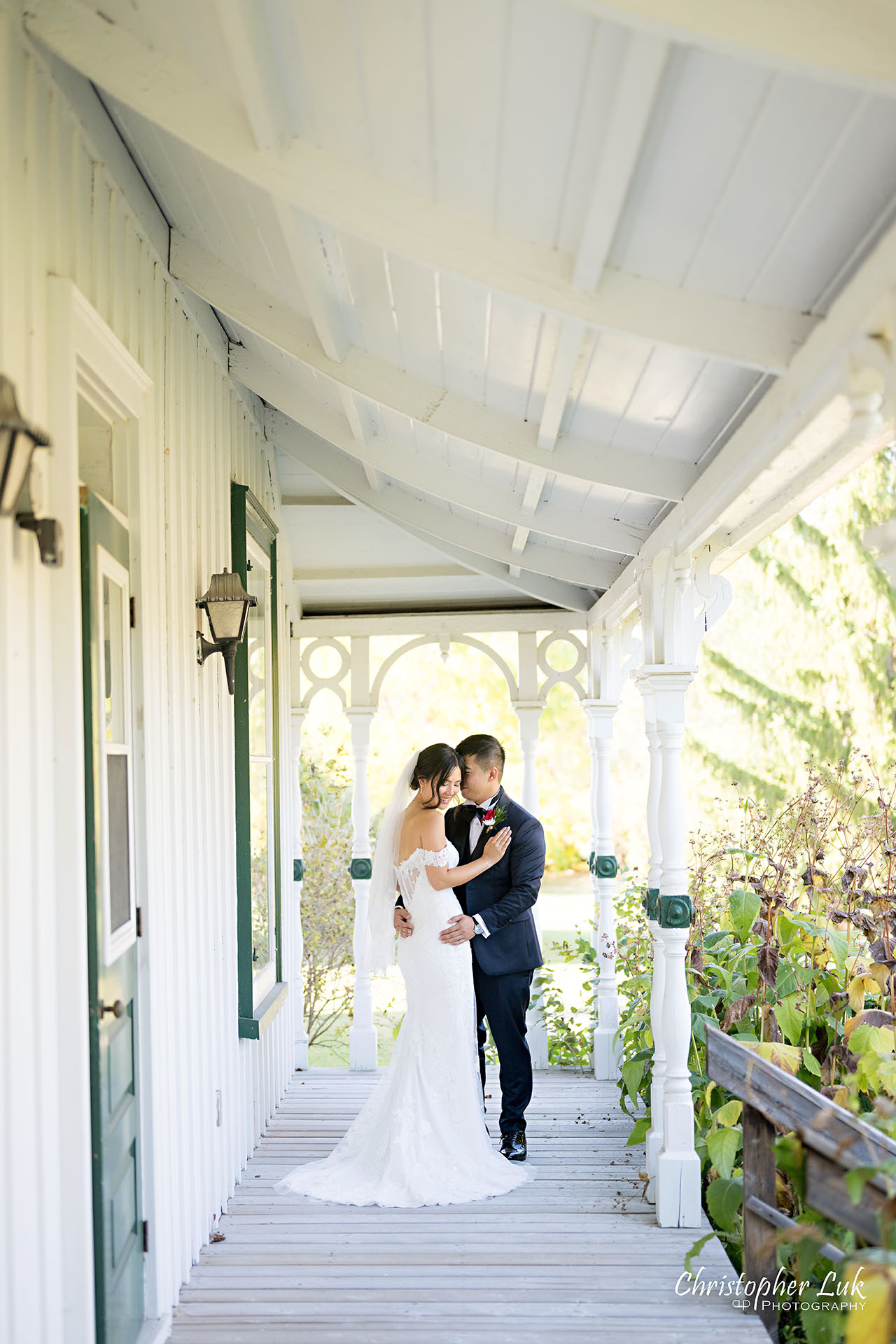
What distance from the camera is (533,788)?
6.46 metres

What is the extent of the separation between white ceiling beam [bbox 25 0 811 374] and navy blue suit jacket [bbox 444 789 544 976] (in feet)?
9.72

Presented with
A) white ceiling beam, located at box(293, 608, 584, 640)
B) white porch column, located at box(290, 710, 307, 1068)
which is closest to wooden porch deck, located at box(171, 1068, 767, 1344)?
white porch column, located at box(290, 710, 307, 1068)

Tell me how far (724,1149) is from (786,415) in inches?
104

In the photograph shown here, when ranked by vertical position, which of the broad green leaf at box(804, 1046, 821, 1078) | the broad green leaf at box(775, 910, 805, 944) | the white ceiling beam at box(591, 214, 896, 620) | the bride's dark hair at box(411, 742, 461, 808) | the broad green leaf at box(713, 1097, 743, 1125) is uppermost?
the white ceiling beam at box(591, 214, 896, 620)

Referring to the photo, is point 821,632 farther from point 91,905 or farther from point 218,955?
point 91,905

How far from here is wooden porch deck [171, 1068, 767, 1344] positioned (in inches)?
125

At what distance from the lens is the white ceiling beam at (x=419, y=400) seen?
11.3ft

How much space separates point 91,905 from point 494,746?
2.64m

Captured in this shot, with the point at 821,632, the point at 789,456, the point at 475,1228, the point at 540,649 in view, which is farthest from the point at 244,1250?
the point at 821,632

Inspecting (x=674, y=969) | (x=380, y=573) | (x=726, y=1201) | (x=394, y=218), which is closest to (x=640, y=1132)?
(x=726, y=1201)

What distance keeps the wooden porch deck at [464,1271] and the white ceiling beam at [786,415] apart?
2.40 m

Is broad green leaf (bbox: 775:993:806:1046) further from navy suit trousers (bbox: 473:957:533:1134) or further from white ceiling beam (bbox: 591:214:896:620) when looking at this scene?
white ceiling beam (bbox: 591:214:896:620)

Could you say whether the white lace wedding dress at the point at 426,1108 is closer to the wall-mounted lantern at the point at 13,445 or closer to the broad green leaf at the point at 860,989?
the broad green leaf at the point at 860,989

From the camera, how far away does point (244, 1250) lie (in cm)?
373
